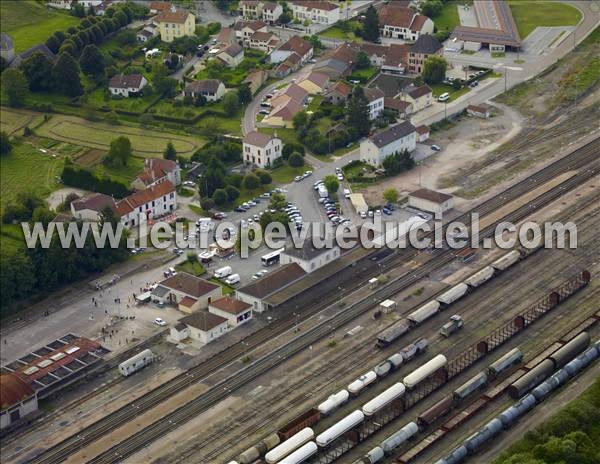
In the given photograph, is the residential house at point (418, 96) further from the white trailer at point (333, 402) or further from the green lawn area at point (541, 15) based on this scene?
the white trailer at point (333, 402)

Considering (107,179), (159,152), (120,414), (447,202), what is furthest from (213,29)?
(120,414)

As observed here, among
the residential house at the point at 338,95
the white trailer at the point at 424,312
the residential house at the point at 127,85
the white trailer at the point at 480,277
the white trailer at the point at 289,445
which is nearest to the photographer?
the white trailer at the point at 289,445

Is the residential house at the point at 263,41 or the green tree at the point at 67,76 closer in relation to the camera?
the green tree at the point at 67,76

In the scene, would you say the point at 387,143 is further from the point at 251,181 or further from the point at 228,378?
the point at 228,378

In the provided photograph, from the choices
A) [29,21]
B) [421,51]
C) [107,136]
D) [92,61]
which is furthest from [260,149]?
[29,21]

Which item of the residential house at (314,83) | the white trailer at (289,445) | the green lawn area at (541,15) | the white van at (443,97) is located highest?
the white trailer at (289,445)

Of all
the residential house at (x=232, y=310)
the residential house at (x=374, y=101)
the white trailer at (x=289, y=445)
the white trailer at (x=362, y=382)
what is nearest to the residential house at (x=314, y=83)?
the residential house at (x=374, y=101)

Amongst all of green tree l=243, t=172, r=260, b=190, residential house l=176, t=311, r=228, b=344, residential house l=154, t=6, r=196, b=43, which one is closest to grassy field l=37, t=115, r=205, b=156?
green tree l=243, t=172, r=260, b=190
